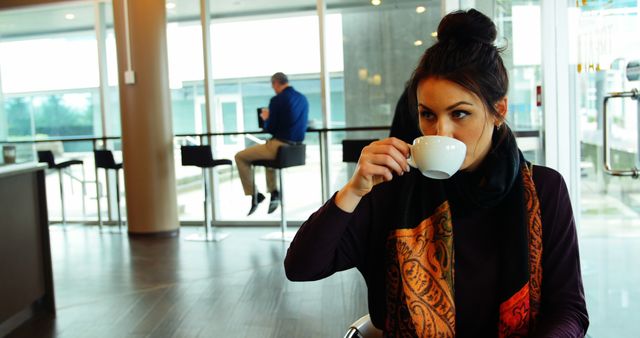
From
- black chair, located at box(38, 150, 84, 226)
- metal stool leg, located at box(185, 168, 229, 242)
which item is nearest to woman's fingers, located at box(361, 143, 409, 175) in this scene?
metal stool leg, located at box(185, 168, 229, 242)

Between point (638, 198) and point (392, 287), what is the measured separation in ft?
4.28

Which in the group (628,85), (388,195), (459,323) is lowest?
(459,323)

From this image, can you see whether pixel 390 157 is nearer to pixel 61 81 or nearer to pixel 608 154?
pixel 608 154

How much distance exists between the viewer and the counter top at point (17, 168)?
314cm

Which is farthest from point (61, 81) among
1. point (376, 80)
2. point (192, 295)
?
point (192, 295)

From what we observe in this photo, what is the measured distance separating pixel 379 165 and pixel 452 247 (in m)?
0.25

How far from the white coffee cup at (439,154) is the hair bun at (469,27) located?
0.91 feet

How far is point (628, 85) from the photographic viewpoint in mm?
2014

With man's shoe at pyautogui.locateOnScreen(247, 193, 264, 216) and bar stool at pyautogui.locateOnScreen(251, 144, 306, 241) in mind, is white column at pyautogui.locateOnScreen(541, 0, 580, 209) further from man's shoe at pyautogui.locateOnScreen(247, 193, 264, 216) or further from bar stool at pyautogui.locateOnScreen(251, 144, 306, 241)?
man's shoe at pyautogui.locateOnScreen(247, 193, 264, 216)

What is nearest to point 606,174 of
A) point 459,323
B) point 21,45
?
point 459,323

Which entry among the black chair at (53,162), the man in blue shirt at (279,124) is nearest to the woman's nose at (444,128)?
the man in blue shirt at (279,124)

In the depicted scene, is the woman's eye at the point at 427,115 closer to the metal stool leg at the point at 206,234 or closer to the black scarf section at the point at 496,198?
the black scarf section at the point at 496,198

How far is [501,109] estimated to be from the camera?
119cm

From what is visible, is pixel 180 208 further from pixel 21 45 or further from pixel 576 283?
pixel 576 283
